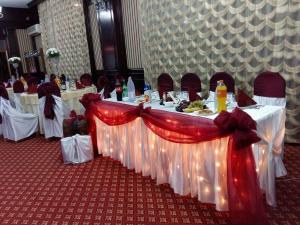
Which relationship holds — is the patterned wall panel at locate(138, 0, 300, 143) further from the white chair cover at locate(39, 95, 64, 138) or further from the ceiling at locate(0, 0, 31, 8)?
the ceiling at locate(0, 0, 31, 8)

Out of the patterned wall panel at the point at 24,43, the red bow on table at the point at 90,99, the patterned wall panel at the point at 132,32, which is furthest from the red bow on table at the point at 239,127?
the patterned wall panel at the point at 24,43

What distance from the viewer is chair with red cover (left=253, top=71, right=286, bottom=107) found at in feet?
8.80

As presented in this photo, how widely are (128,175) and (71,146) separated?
2.87 ft

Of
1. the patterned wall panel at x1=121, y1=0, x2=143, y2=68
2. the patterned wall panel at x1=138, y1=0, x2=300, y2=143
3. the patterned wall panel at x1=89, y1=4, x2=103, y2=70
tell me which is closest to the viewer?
the patterned wall panel at x1=138, y1=0, x2=300, y2=143

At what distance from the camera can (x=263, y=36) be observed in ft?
11.1

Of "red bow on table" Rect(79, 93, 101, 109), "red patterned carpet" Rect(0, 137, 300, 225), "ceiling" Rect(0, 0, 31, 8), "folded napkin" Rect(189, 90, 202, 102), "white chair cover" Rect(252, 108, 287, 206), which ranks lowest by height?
"red patterned carpet" Rect(0, 137, 300, 225)

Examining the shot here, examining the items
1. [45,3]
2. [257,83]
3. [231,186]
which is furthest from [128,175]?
[45,3]

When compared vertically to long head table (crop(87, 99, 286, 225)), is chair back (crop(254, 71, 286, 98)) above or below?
above

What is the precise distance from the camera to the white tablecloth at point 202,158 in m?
1.96

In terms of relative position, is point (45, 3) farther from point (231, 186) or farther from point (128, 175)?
point (231, 186)

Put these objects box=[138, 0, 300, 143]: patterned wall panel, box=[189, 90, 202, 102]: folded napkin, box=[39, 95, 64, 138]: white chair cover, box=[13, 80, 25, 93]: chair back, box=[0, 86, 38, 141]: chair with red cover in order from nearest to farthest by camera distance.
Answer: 1. box=[189, 90, 202, 102]: folded napkin
2. box=[138, 0, 300, 143]: patterned wall panel
3. box=[39, 95, 64, 138]: white chair cover
4. box=[0, 86, 38, 141]: chair with red cover
5. box=[13, 80, 25, 93]: chair back

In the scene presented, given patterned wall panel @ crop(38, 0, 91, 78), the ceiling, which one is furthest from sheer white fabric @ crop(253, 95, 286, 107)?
the ceiling

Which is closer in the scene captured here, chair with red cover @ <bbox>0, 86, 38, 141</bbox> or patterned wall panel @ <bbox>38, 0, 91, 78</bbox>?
chair with red cover @ <bbox>0, 86, 38, 141</bbox>

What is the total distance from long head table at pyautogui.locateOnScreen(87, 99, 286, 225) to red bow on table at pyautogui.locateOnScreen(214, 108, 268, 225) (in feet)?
0.17
